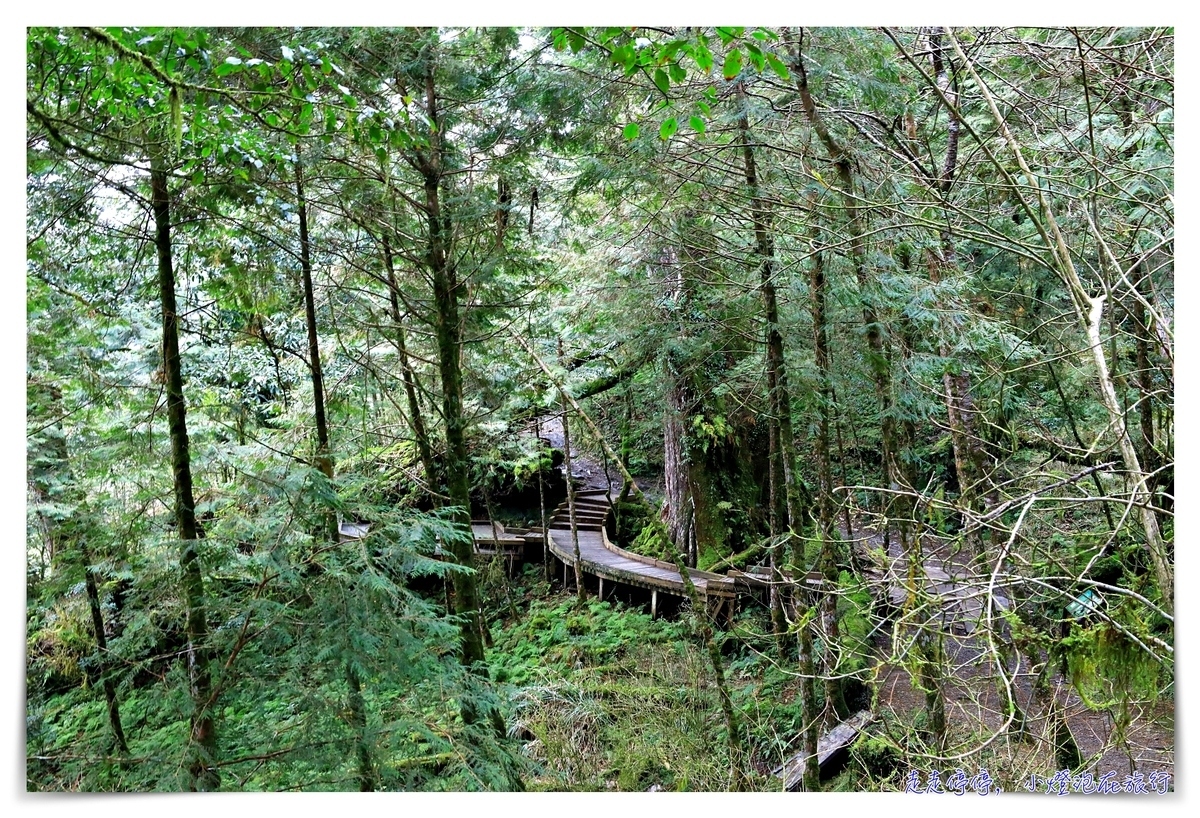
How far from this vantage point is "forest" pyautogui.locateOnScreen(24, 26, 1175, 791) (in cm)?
248

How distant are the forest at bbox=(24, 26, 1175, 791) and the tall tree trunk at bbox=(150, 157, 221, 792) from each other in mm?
16

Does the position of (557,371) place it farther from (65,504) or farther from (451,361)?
(65,504)

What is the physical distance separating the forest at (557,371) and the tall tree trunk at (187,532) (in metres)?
0.02

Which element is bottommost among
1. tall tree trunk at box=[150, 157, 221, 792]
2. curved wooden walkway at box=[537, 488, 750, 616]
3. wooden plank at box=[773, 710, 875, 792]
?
wooden plank at box=[773, 710, 875, 792]

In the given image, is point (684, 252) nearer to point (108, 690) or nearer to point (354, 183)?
point (354, 183)

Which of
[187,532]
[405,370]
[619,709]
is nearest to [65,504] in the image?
[187,532]

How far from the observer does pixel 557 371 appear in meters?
5.74

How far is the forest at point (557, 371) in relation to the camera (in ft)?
8.13

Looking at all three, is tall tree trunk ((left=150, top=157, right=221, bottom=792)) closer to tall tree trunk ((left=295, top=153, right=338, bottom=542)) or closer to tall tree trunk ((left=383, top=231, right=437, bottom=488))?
tall tree trunk ((left=295, top=153, right=338, bottom=542))

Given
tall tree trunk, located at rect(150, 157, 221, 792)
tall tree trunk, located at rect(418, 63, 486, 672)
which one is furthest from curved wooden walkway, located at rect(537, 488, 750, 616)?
tall tree trunk, located at rect(150, 157, 221, 792)

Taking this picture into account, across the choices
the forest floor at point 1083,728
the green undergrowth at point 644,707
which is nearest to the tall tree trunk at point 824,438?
the green undergrowth at point 644,707

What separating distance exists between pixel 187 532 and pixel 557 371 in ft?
10.9

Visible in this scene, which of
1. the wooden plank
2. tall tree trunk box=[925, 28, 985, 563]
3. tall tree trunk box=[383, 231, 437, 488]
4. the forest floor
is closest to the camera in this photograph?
the forest floor
